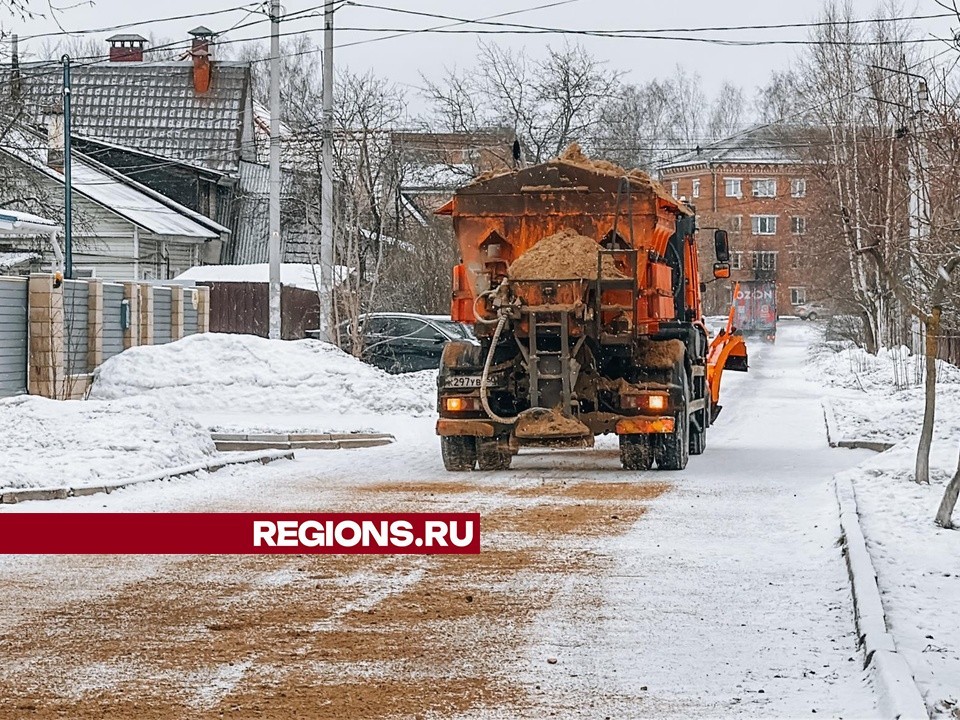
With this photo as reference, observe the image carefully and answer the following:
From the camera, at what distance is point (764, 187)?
309ft

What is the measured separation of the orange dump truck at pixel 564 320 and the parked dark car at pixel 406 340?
15.5m

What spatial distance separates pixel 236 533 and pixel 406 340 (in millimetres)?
21401

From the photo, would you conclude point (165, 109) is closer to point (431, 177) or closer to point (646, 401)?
point (431, 177)

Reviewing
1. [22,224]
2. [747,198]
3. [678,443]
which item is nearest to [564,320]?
[678,443]

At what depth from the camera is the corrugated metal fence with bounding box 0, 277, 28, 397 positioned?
935 inches

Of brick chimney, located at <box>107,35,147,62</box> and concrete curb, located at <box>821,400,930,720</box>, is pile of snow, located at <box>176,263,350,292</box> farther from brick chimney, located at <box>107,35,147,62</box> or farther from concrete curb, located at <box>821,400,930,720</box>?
concrete curb, located at <box>821,400,930,720</box>

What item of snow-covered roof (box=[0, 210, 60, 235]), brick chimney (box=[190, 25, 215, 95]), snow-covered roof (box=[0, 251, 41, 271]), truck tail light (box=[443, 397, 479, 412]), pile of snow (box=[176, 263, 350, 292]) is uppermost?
brick chimney (box=[190, 25, 215, 95])

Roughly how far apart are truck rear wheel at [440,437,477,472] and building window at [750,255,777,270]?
75.2m

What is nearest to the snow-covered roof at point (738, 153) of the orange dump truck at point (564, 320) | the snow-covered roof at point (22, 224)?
the snow-covered roof at point (22, 224)

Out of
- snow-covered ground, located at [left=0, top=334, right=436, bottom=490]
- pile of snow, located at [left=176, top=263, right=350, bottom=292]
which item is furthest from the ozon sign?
snow-covered ground, located at [left=0, top=334, right=436, bottom=490]

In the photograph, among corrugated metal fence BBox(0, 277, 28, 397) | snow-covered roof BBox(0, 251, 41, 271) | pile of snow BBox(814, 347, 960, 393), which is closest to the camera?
corrugated metal fence BBox(0, 277, 28, 397)

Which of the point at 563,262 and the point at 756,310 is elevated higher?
the point at 563,262

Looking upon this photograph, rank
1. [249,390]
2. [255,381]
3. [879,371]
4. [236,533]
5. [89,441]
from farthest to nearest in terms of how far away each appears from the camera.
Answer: [879,371], [255,381], [249,390], [89,441], [236,533]

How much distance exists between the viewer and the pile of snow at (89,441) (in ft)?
47.4
